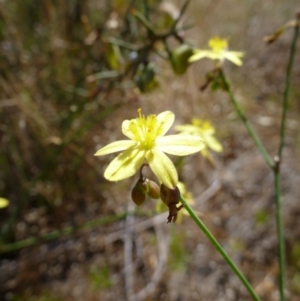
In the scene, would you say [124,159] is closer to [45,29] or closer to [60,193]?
[60,193]

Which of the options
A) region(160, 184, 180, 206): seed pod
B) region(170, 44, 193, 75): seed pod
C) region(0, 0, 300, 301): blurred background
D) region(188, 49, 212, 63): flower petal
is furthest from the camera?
region(0, 0, 300, 301): blurred background

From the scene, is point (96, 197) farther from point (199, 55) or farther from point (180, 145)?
point (180, 145)

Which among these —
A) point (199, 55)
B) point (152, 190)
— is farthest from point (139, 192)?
point (199, 55)

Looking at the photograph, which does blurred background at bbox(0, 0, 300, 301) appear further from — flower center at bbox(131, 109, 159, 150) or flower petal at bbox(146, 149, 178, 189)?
flower petal at bbox(146, 149, 178, 189)

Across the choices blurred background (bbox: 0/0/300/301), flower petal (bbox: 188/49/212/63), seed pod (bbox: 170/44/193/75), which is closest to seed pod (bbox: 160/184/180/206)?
flower petal (bbox: 188/49/212/63)

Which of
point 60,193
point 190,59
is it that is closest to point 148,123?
point 190,59

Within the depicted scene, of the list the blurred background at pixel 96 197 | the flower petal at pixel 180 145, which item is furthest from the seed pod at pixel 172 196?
the blurred background at pixel 96 197
